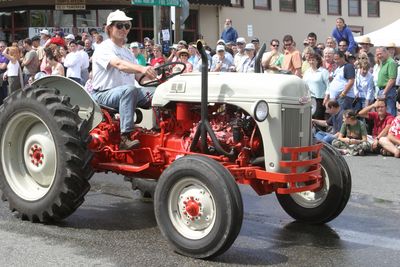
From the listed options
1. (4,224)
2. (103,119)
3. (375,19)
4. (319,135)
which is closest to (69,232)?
(4,224)

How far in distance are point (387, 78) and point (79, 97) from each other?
733cm

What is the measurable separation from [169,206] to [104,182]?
3411 mm

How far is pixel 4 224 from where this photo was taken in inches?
249

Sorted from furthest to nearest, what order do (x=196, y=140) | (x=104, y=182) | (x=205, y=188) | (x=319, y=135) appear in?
1. (x=319, y=135)
2. (x=104, y=182)
3. (x=196, y=140)
4. (x=205, y=188)

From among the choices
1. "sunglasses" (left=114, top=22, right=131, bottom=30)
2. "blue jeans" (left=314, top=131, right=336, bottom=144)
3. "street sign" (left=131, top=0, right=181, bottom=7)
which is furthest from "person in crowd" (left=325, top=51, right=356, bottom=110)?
"sunglasses" (left=114, top=22, right=131, bottom=30)

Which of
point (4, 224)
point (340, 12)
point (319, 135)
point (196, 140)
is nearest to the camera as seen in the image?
point (196, 140)

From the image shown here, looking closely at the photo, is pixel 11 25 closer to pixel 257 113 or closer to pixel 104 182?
pixel 104 182

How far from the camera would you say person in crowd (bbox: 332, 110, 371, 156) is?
11.3 meters

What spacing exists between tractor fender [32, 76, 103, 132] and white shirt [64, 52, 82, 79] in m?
8.80

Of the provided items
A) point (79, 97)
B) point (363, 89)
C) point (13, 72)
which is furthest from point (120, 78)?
point (13, 72)

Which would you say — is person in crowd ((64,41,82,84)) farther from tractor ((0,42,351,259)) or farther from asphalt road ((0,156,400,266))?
tractor ((0,42,351,259))

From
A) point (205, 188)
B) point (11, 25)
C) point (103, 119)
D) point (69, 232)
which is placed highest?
point (11, 25)

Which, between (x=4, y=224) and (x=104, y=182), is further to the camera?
(x=104, y=182)

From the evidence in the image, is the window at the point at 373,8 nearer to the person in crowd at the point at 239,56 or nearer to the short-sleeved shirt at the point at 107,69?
the person in crowd at the point at 239,56
